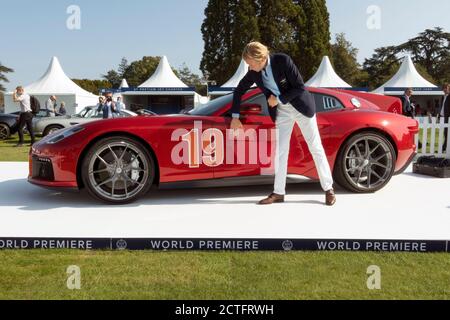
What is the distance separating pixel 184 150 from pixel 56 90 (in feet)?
81.5

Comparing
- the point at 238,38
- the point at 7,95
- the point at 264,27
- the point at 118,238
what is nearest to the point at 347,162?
the point at 118,238

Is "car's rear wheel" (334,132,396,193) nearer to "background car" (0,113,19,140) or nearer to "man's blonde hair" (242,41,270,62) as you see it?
"man's blonde hair" (242,41,270,62)

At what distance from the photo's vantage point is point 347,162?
455 centimetres

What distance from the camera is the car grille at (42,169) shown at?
397cm

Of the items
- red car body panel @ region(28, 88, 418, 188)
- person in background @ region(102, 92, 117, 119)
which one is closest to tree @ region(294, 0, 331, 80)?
person in background @ region(102, 92, 117, 119)

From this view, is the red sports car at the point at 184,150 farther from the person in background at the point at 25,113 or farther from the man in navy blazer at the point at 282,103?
the person in background at the point at 25,113

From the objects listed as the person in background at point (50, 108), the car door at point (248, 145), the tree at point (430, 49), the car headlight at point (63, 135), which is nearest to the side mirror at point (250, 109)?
the car door at point (248, 145)

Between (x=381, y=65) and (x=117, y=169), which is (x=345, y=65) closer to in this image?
(x=381, y=65)

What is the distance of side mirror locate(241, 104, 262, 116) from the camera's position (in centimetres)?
406

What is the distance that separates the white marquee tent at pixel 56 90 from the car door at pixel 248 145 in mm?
23339

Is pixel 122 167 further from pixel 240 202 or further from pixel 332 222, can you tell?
pixel 332 222

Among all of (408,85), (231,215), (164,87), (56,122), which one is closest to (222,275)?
(231,215)

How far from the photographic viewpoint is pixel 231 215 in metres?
3.64
